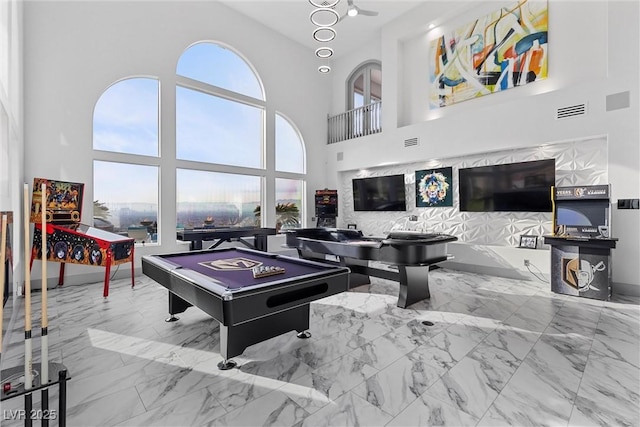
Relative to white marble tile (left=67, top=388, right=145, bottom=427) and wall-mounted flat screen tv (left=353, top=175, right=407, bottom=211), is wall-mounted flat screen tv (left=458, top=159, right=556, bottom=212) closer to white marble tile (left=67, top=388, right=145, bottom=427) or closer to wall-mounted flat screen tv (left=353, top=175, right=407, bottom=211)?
wall-mounted flat screen tv (left=353, top=175, right=407, bottom=211)

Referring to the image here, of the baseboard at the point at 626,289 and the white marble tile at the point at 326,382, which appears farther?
the baseboard at the point at 626,289

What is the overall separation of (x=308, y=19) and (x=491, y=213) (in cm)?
600

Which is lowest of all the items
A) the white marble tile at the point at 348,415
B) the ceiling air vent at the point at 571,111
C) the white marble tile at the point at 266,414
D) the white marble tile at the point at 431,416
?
the white marble tile at the point at 431,416

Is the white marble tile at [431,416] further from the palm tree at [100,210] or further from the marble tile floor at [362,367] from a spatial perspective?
the palm tree at [100,210]

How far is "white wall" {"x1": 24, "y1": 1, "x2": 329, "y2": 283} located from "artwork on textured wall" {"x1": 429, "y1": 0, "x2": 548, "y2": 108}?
14.8ft

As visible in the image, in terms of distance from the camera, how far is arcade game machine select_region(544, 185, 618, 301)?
4012 millimetres

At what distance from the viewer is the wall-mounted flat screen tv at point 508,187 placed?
508cm

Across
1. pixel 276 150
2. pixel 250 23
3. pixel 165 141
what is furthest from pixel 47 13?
pixel 276 150

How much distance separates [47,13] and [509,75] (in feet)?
25.7

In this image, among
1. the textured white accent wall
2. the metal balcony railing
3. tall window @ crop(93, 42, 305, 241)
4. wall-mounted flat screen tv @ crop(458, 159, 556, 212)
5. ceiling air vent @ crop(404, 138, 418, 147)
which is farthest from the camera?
the metal balcony railing

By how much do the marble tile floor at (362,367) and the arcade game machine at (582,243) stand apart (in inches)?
17.3

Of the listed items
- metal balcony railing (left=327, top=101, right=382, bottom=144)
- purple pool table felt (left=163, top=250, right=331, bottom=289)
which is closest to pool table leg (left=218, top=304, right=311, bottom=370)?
purple pool table felt (left=163, top=250, right=331, bottom=289)

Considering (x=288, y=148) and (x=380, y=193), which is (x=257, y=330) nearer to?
(x=380, y=193)

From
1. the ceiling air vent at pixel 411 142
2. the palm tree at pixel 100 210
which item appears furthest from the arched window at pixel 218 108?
the ceiling air vent at pixel 411 142
